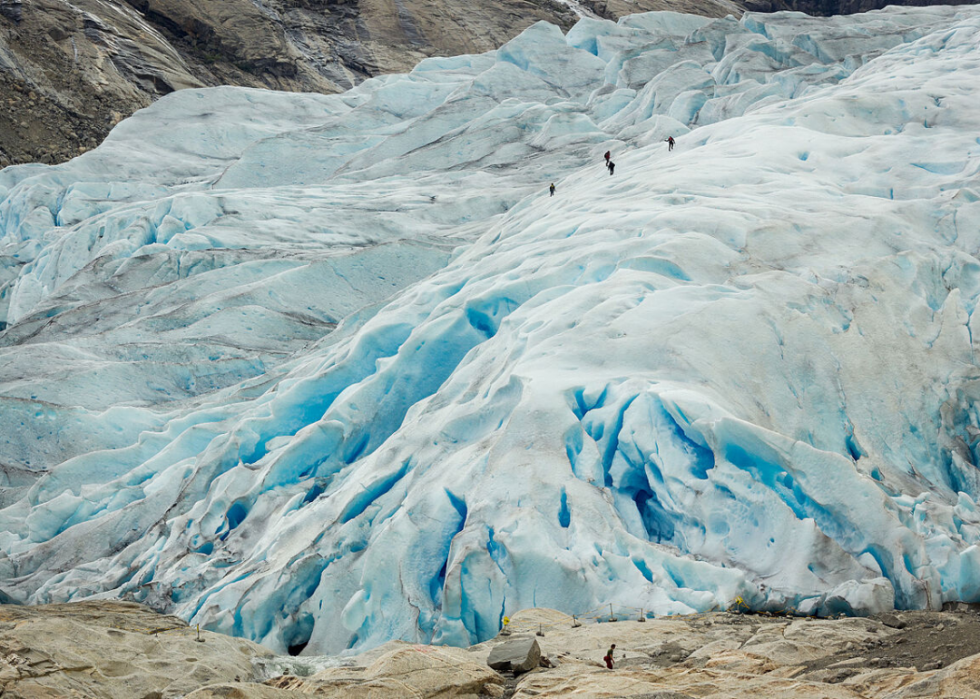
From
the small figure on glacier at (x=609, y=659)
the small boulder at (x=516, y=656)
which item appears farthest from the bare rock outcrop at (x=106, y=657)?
the small figure on glacier at (x=609, y=659)

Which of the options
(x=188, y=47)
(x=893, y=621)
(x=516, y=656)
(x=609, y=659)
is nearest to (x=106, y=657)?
(x=516, y=656)

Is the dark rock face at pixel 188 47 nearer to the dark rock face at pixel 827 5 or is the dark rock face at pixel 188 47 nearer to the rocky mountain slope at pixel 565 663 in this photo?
the dark rock face at pixel 827 5

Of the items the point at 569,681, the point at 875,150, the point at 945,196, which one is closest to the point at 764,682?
the point at 569,681

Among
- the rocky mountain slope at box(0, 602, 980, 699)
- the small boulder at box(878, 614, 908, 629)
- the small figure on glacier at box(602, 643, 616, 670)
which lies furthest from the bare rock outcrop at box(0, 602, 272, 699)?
the small boulder at box(878, 614, 908, 629)

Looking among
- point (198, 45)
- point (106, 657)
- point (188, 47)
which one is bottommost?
point (106, 657)

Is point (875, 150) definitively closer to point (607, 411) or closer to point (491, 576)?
point (607, 411)

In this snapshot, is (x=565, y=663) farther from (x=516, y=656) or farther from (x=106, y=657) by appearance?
(x=106, y=657)

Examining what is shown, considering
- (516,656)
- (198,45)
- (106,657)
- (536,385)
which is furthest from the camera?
(198,45)
